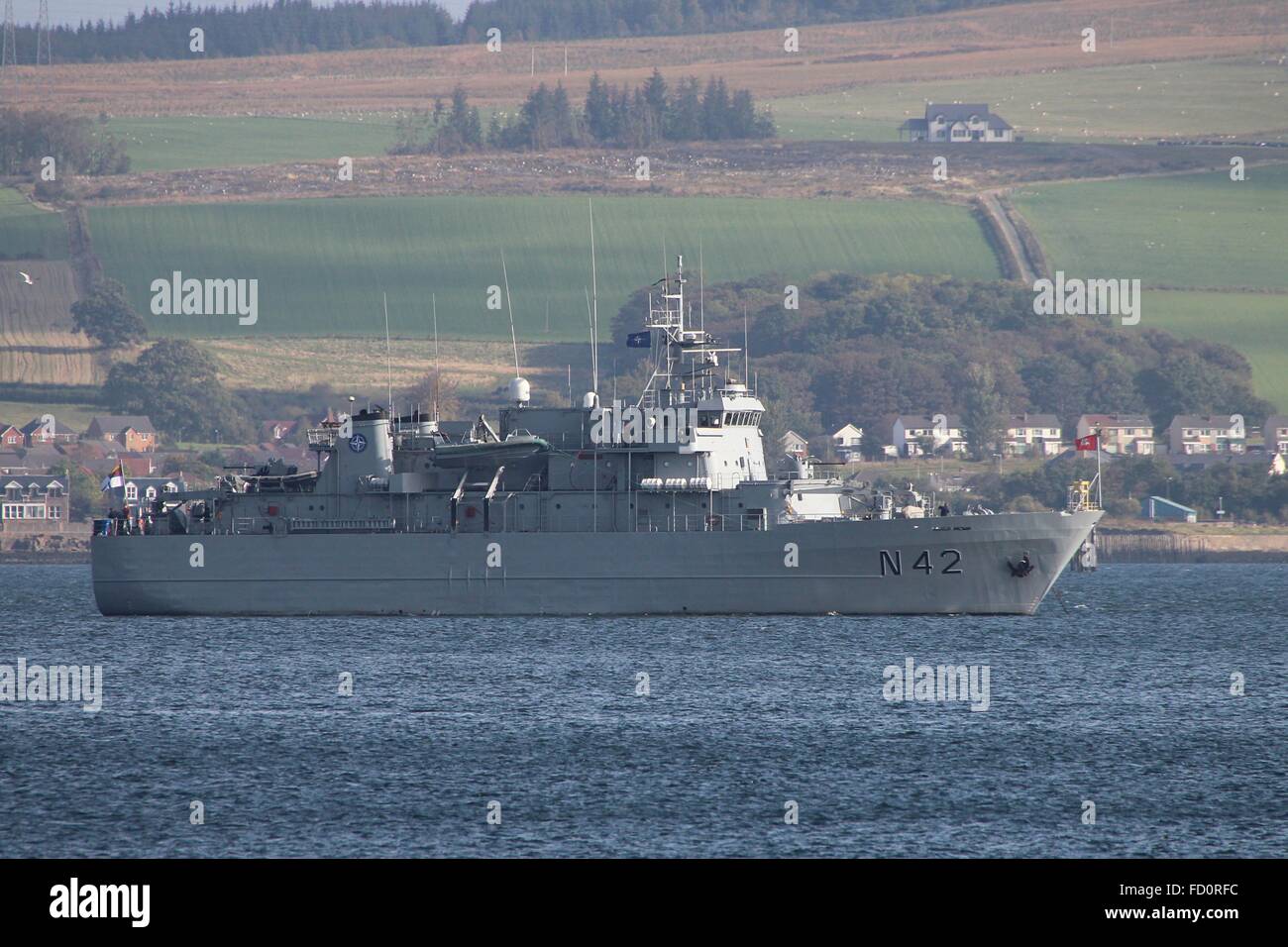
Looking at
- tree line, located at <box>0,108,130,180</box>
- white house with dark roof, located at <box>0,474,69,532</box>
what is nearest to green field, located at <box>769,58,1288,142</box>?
tree line, located at <box>0,108,130,180</box>

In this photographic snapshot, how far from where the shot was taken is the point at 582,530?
44.7 meters

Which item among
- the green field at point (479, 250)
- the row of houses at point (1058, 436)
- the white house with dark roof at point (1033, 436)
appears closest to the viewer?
the row of houses at point (1058, 436)

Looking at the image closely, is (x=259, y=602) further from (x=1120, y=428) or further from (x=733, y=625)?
(x=1120, y=428)

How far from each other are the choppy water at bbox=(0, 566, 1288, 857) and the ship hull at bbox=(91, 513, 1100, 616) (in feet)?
2.78

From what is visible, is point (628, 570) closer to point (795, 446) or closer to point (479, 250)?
point (795, 446)

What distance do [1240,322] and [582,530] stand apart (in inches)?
3986

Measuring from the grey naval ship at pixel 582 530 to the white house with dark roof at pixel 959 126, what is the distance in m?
137

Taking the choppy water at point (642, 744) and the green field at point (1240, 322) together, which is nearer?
the choppy water at point (642, 744)

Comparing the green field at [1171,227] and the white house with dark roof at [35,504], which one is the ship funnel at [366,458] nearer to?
the white house with dark roof at [35,504]

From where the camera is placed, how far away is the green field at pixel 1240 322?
12888 centimetres

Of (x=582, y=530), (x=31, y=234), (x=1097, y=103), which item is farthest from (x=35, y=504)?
(x=1097, y=103)

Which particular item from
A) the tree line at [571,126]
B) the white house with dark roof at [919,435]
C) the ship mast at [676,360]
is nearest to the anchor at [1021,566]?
the ship mast at [676,360]

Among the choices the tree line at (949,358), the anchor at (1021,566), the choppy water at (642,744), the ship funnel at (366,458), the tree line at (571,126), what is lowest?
the choppy water at (642,744)

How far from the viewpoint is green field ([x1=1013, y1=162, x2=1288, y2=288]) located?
14238 cm
